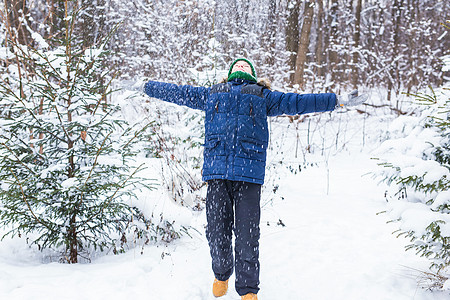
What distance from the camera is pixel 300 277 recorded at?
9.91 ft

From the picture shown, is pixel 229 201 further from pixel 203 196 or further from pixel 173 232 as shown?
pixel 203 196

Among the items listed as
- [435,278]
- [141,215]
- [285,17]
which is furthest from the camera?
[285,17]

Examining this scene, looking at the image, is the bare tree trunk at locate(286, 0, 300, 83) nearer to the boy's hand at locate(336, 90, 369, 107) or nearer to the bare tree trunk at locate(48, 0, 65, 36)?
the bare tree trunk at locate(48, 0, 65, 36)

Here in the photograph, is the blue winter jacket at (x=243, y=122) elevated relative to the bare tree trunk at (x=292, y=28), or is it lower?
lower

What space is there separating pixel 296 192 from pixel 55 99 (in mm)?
3670

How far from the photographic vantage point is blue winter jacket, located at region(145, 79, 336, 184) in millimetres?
2414

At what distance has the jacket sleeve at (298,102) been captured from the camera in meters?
2.38

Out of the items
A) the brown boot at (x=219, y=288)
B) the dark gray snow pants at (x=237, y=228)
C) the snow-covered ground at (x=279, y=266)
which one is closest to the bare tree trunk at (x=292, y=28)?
the snow-covered ground at (x=279, y=266)

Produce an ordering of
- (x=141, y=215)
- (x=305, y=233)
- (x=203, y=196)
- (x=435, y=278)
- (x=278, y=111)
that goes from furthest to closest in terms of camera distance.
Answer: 1. (x=203, y=196)
2. (x=305, y=233)
3. (x=141, y=215)
4. (x=435, y=278)
5. (x=278, y=111)

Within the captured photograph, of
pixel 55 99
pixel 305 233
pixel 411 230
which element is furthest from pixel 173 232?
pixel 411 230

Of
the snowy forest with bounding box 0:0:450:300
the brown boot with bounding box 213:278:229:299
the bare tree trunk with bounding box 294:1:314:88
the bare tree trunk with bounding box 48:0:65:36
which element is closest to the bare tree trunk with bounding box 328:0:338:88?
the bare tree trunk with bounding box 294:1:314:88

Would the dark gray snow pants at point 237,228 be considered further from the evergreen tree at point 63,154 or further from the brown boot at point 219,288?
the evergreen tree at point 63,154

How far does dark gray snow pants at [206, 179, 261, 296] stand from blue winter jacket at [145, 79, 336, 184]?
0.13m

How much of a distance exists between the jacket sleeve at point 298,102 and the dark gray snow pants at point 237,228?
607 mm
